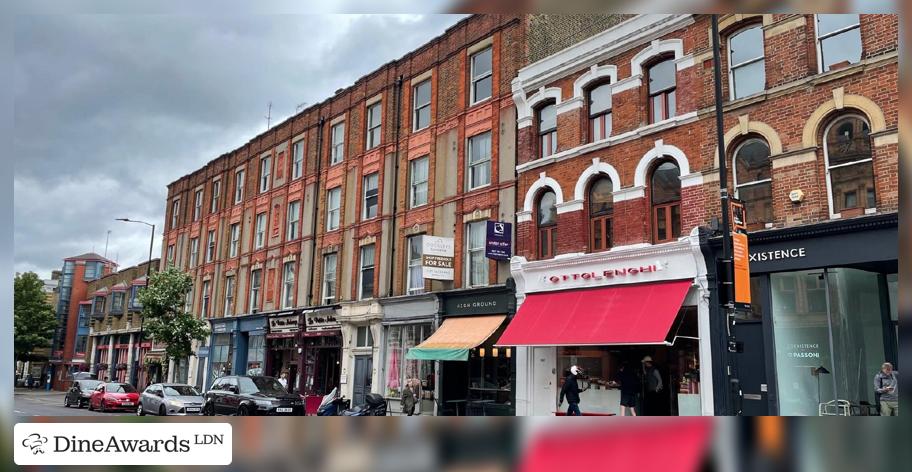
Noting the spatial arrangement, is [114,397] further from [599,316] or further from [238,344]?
[599,316]

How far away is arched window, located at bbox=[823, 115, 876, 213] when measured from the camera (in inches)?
495

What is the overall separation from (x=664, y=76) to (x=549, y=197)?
4.79 metres

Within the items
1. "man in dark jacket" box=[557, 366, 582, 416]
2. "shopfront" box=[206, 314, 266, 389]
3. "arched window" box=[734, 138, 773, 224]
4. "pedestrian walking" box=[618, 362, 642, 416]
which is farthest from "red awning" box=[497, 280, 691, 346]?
"shopfront" box=[206, 314, 266, 389]

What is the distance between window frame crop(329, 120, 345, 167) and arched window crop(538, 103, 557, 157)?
8.52 m

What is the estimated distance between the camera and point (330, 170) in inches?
984

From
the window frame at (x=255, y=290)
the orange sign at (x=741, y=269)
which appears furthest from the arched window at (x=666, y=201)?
the window frame at (x=255, y=290)

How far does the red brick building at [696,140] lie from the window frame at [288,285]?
11083 millimetres

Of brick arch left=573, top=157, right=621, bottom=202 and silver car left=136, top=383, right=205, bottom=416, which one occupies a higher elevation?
brick arch left=573, top=157, right=621, bottom=202

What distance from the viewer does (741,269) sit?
12008 millimetres

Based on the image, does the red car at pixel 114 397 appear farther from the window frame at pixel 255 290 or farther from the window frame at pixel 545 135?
the window frame at pixel 545 135

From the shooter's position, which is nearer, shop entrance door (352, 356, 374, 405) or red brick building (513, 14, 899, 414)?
red brick building (513, 14, 899, 414)

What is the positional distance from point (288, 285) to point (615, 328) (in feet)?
52.3

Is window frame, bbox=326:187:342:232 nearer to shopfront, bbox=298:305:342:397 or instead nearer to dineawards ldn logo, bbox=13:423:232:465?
shopfront, bbox=298:305:342:397

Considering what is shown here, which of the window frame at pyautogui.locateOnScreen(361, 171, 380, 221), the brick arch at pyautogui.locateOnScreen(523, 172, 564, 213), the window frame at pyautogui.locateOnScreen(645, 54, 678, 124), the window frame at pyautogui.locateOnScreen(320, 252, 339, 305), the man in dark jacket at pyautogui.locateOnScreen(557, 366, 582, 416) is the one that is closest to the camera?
the man in dark jacket at pyautogui.locateOnScreen(557, 366, 582, 416)
